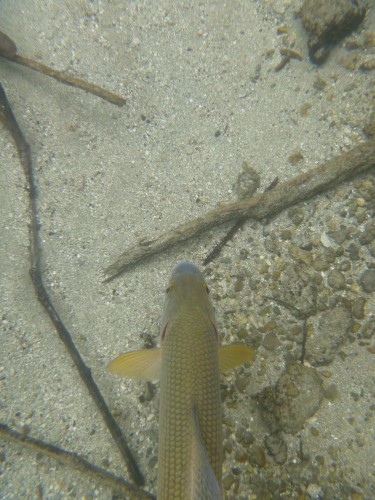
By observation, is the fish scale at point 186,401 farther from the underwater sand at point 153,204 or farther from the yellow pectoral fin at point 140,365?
the underwater sand at point 153,204

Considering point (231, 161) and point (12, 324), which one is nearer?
point (12, 324)

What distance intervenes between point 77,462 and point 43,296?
172 cm

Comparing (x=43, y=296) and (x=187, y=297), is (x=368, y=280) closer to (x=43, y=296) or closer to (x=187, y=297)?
(x=187, y=297)

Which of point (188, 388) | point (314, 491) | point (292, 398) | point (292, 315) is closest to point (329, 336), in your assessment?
point (292, 315)

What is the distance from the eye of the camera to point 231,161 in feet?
12.8

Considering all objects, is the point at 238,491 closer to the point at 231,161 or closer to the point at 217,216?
the point at 217,216

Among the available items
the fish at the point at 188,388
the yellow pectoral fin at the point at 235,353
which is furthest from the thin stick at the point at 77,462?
the yellow pectoral fin at the point at 235,353

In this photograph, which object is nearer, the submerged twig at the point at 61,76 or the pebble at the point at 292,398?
the pebble at the point at 292,398

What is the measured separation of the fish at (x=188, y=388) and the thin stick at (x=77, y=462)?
100 centimetres

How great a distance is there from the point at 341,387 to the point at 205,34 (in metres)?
4.97

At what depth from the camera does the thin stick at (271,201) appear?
10.9 ft

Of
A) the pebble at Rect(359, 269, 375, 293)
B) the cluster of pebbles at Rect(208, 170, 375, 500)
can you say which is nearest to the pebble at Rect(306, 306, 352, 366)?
the cluster of pebbles at Rect(208, 170, 375, 500)

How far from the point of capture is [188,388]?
2115mm

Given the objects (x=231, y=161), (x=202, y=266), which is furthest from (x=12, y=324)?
(x=231, y=161)
